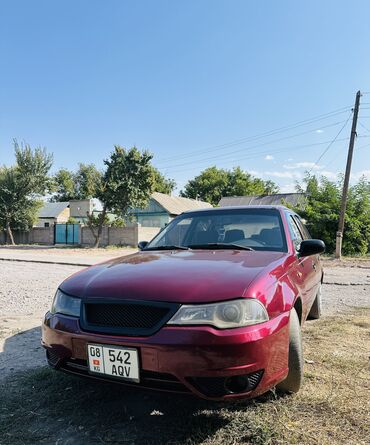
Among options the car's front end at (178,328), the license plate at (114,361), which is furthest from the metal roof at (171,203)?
the license plate at (114,361)

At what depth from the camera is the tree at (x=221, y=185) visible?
2502 inches

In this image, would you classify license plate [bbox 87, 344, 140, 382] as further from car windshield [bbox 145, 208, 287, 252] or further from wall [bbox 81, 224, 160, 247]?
wall [bbox 81, 224, 160, 247]

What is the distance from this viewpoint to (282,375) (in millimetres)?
2453

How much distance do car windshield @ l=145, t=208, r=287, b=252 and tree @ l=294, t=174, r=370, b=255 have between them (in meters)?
17.1

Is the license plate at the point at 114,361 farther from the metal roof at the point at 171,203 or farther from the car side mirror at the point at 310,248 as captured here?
the metal roof at the point at 171,203

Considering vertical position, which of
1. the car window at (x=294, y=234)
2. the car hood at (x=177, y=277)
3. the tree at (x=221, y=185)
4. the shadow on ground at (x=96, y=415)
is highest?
the tree at (x=221, y=185)

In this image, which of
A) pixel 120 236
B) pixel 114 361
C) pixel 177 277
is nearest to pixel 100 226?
pixel 120 236

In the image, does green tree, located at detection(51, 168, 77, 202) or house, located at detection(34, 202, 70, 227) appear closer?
house, located at detection(34, 202, 70, 227)

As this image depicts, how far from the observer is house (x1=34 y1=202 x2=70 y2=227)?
4684cm

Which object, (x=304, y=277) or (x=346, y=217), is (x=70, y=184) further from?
(x=304, y=277)

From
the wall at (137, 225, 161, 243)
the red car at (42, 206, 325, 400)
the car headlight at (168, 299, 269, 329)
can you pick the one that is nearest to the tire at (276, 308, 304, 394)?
the red car at (42, 206, 325, 400)

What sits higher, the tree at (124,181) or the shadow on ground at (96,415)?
the tree at (124,181)

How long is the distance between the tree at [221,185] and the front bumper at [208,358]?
61599 millimetres

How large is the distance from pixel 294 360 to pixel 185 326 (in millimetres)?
1015
